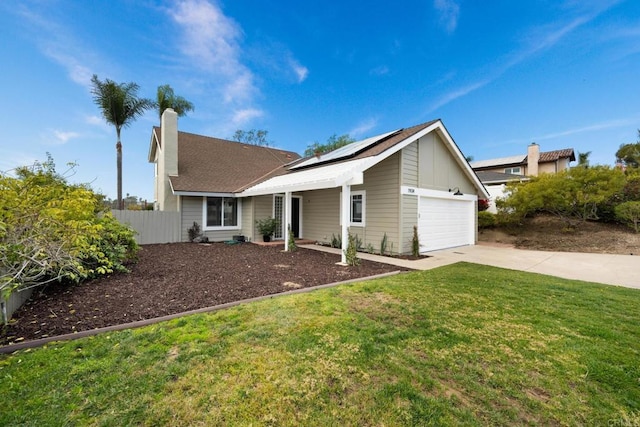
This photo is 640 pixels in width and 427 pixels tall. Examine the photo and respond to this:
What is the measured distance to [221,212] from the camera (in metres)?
14.5

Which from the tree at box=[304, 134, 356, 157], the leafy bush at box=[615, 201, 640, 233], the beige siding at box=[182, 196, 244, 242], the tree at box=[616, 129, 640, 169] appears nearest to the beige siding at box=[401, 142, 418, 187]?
the beige siding at box=[182, 196, 244, 242]

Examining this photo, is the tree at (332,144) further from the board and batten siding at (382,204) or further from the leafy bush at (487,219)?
the board and batten siding at (382,204)

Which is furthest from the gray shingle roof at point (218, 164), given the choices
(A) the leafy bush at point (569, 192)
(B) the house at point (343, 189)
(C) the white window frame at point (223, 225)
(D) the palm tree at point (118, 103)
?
(A) the leafy bush at point (569, 192)

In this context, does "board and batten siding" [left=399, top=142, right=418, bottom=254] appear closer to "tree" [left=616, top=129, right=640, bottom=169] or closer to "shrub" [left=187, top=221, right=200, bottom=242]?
"shrub" [left=187, top=221, right=200, bottom=242]

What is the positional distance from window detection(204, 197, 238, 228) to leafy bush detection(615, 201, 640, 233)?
19.7 metres

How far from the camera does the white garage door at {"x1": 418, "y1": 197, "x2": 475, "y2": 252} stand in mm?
11484

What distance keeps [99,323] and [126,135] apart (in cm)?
1680

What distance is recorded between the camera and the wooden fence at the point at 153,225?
12.6m

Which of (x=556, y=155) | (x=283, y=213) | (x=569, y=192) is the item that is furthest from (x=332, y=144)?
(x=556, y=155)

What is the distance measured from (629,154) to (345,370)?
46.1 m

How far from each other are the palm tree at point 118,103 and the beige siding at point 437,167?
17.0m

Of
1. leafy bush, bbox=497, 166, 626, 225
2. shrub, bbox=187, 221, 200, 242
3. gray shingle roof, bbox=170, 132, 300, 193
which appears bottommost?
shrub, bbox=187, 221, 200, 242

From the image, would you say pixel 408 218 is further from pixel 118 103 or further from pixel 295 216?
pixel 118 103

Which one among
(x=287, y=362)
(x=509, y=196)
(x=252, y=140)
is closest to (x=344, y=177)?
(x=287, y=362)
